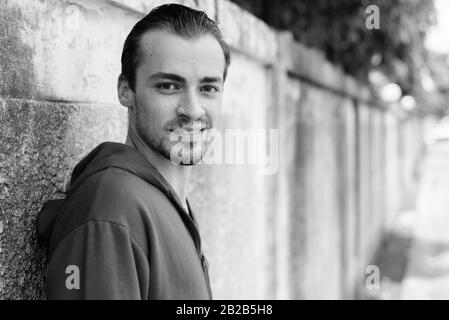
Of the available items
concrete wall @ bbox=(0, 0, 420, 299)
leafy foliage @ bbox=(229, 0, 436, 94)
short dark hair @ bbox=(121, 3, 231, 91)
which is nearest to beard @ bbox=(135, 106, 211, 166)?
short dark hair @ bbox=(121, 3, 231, 91)

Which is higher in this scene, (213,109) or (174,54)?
(174,54)

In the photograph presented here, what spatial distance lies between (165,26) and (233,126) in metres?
1.83

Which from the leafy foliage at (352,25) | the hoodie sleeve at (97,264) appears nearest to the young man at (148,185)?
the hoodie sleeve at (97,264)

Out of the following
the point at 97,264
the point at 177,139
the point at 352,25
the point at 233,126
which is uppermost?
the point at 352,25

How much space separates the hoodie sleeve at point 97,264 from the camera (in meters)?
1.32

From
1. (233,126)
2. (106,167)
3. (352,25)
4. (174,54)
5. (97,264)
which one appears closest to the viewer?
(97,264)

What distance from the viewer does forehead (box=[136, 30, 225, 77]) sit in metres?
1.63

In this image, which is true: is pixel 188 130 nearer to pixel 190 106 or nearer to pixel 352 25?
pixel 190 106

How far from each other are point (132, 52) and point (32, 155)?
405 mm

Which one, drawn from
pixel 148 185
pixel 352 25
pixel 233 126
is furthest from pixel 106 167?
pixel 352 25

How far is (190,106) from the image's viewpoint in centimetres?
166

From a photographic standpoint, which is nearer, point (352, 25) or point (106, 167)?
point (106, 167)

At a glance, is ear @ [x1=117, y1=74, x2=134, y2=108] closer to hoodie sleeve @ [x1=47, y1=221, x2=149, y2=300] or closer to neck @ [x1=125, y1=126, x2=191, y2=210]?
neck @ [x1=125, y1=126, x2=191, y2=210]

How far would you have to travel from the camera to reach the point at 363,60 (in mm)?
7734
